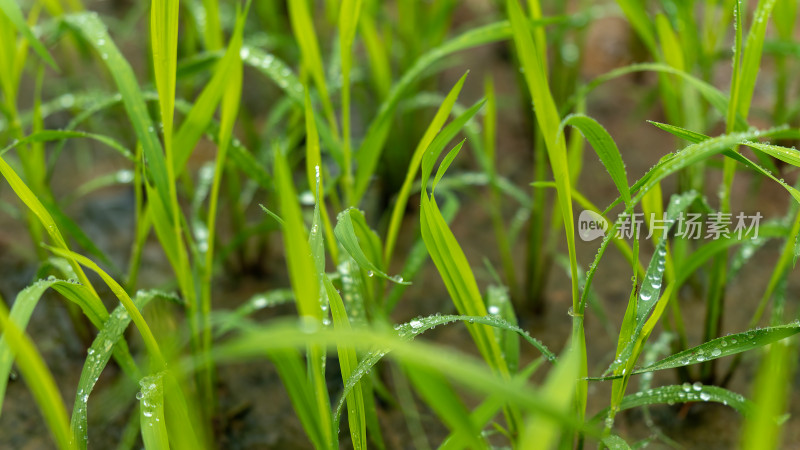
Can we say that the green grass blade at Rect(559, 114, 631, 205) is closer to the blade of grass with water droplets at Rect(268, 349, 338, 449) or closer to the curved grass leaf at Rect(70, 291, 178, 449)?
the blade of grass with water droplets at Rect(268, 349, 338, 449)

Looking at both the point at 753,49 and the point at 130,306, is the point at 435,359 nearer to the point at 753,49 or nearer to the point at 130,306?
the point at 130,306

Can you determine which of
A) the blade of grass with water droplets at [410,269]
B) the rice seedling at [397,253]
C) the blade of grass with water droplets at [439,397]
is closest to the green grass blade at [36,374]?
the rice seedling at [397,253]

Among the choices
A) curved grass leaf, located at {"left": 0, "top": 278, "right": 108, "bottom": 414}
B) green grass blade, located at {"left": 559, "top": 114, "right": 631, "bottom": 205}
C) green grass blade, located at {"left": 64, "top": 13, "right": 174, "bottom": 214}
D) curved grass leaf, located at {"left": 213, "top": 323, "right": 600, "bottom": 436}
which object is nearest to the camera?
curved grass leaf, located at {"left": 213, "top": 323, "right": 600, "bottom": 436}

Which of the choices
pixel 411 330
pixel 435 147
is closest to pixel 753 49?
pixel 435 147

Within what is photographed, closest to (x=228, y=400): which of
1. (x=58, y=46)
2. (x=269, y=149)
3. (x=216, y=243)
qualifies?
(x=216, y=243)

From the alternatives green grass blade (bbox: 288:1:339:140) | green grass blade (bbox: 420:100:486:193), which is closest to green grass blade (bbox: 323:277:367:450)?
green grass blade (bbox: 420:100:486:193)

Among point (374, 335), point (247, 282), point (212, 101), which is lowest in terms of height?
point (247, 282)

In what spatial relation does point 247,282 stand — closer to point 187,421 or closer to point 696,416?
point 187,421
